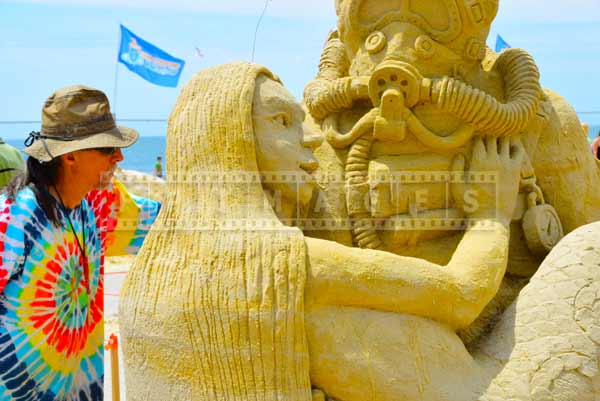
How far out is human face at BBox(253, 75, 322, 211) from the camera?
250cm

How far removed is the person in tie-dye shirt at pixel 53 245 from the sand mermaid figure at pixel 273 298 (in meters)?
0.25

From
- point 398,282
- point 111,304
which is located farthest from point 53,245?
point 111,304

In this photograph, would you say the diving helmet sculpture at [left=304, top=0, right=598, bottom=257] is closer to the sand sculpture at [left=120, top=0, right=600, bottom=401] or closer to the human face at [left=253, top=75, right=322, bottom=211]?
the sand sculpture at [left=120, top=0, right=600, bottom=401]

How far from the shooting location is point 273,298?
228 cm

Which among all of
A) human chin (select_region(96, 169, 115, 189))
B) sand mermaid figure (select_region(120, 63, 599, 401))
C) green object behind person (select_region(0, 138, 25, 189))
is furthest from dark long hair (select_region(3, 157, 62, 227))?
green object behind person (select_region(0, 138, 25, 189))

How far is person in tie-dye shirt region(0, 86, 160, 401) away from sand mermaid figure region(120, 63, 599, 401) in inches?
9.8

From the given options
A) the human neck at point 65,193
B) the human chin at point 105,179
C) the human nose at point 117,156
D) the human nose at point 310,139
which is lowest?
the human neck at point 65,193

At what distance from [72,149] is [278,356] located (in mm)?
929

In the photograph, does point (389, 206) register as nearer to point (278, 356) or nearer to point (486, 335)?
point (486, 335)

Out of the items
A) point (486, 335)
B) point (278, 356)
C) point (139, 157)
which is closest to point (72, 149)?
point (278, 356)

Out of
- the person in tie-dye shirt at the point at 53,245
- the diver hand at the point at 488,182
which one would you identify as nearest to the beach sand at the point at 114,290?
the person in tie-dye shirt at the point at 53,245

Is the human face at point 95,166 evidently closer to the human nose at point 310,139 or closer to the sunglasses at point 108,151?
the sunglasses at point 108,151

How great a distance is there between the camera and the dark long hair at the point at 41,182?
8.05 ft

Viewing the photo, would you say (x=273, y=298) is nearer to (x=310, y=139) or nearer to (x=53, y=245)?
(x=310, y=139)
